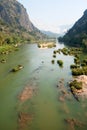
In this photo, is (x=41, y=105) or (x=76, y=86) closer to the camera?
(x=41, y=105)

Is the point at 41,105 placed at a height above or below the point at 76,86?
below

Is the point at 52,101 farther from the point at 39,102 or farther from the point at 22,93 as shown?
the point at 22,93

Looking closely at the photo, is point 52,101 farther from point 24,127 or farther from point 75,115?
point 24,127

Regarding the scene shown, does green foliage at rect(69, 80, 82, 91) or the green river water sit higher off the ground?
green foliage at rect(69, 80, 82, 91)

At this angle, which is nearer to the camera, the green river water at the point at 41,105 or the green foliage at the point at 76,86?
the green river water at the point at 41,105

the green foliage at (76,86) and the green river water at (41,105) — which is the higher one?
the green foliage at (76,86)

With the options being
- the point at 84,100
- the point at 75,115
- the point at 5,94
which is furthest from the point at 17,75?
the point at 75,115

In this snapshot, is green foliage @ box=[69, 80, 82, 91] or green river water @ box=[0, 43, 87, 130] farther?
green foliage @ box=[69, 80, 82, 91]

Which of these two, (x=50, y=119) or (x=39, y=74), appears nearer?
(x=50, y=119)

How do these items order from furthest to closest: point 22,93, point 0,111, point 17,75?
point 17,75 → point 22,93 → point 0,111

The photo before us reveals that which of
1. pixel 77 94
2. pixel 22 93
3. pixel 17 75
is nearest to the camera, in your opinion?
pixel 77 94
